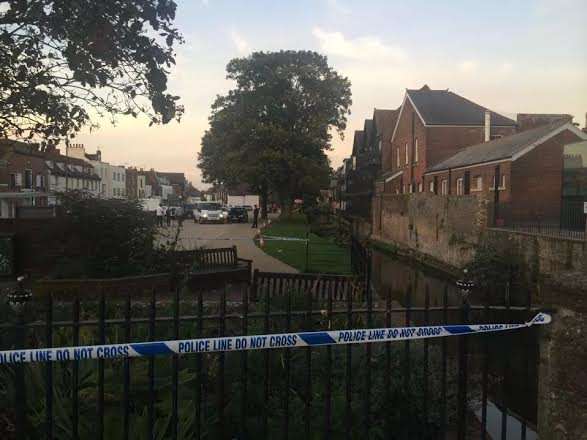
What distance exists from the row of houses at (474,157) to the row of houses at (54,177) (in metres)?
17.2

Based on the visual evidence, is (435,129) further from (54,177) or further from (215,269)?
(54,177)

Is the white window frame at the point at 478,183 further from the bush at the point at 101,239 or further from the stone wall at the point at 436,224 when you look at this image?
the bush at the point at 101,239

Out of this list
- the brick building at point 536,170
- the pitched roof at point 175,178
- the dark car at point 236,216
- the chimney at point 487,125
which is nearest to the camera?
the brick building at point 536,170

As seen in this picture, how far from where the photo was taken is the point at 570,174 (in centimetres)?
2402

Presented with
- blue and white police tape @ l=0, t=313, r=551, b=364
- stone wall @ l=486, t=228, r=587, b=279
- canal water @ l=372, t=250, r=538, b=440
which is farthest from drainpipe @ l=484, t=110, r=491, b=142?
blue and white police tape @ l=0, t=313, r=551, b=364

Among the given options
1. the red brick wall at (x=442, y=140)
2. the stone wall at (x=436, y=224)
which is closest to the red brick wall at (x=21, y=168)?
the stone wall at (x=436, y=224)

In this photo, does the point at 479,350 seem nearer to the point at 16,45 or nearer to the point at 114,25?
the point at 114,25

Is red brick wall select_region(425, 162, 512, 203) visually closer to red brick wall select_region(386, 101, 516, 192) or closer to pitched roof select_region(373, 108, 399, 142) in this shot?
red brick wall select_region(386, 101, 516, 192)

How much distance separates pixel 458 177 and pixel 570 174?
8.17 metres

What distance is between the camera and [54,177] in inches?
1977

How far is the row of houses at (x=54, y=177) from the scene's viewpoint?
36.4 ft

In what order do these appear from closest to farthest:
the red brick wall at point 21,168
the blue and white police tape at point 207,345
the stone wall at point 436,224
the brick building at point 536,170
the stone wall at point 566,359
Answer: the blue and white police tape at point 207,345 < the stone wall at point 566,359 < the stone wall at point 436,224 < the brick building at point 536,170 < the red brick wall at point 21,168

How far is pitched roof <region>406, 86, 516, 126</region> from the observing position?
3869 centimetres

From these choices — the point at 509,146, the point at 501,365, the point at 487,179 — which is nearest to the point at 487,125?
the point at 509,146
